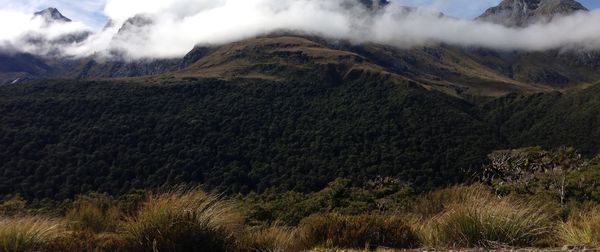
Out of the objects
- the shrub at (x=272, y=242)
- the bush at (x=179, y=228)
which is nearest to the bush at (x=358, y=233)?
the shrub at (x=272, y=242)

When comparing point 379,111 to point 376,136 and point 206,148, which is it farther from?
point 206,148

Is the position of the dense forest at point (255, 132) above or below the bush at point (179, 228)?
below

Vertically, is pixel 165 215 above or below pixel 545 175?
above

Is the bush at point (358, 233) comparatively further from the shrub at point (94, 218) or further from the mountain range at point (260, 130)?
the mountain range at point (260, 130)

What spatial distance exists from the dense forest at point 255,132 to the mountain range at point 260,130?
42 cm

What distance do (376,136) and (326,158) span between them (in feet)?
69.0

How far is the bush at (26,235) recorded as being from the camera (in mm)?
6570

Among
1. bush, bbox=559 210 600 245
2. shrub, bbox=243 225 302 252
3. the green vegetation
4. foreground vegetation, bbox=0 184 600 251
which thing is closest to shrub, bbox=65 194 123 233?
foreground vegetation, bbox=0 184 600 251

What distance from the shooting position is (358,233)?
6.95 metres

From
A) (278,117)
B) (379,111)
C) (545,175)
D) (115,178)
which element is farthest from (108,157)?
(545,175)

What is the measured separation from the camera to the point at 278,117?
149 metres

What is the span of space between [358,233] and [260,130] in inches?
5123

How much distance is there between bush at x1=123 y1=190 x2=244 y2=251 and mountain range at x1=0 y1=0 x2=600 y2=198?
82141mm

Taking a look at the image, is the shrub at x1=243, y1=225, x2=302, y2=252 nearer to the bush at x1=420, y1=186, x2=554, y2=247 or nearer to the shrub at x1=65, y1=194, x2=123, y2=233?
the bush at x1=420, y1=186, x2=554, y2=247
